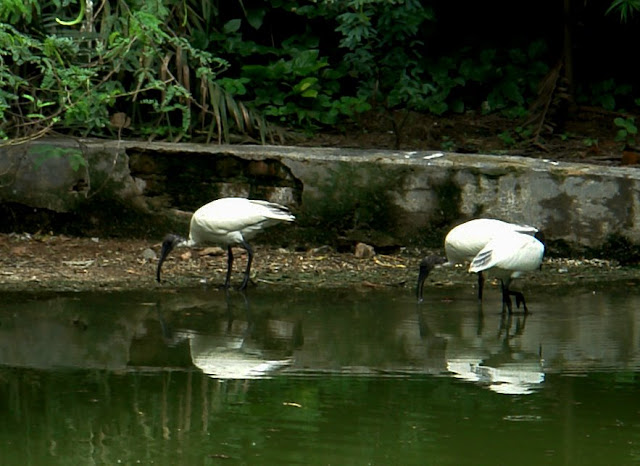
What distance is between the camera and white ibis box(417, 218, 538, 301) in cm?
766

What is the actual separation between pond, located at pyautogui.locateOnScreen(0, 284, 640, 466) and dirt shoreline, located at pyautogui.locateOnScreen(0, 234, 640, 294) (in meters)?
0.27

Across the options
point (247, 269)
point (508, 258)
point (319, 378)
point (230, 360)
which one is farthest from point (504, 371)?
point (247, 269)

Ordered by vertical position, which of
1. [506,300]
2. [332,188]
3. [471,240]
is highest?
[332,188]

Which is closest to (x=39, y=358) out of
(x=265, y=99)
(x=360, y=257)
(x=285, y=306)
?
(x=285, y=306)

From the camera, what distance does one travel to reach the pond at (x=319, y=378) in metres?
4.55

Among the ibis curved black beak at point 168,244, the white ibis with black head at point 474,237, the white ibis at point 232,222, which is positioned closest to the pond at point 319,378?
the white ibis with black head at point 474,237

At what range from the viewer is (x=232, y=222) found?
814 centimetres

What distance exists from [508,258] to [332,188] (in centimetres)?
190

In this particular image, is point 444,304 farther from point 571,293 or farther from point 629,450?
point 629,450

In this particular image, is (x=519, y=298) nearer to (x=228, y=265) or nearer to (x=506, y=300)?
(x=506, y=300)

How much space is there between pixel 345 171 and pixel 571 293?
6.28 ft

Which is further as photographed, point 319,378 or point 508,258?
point 508,258

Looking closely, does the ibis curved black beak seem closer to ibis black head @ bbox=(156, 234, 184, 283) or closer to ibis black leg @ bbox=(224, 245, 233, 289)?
ibis black head @ bbox=(156, 234, 184, 283)

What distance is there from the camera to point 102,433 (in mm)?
4711
